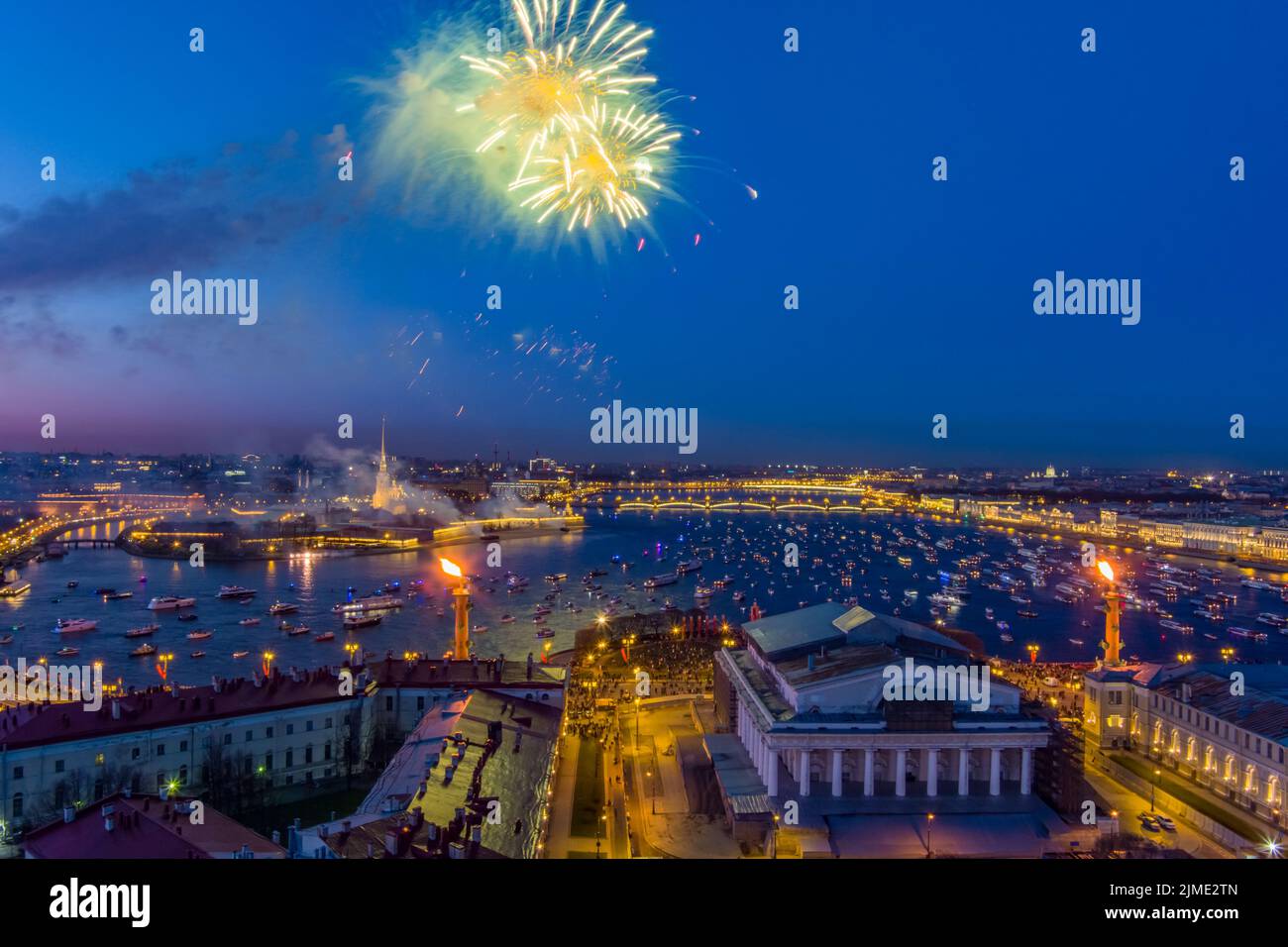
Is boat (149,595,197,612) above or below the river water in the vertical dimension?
above

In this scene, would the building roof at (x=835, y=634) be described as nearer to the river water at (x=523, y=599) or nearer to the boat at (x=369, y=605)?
the river water at (x=523, y=599)

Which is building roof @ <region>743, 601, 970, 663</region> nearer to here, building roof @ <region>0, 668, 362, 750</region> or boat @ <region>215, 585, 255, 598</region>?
building roof @ <region>0, 668, 362, 750</region>

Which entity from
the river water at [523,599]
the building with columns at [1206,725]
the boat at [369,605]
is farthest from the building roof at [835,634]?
the boat at [369,605]

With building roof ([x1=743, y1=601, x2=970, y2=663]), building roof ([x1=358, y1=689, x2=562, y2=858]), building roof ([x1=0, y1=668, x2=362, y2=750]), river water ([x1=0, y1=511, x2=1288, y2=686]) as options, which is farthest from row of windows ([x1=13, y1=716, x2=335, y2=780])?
river water ([x1=0, y1=511, x2=1288, y2=686])

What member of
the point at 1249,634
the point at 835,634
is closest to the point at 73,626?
the point at 835,634
